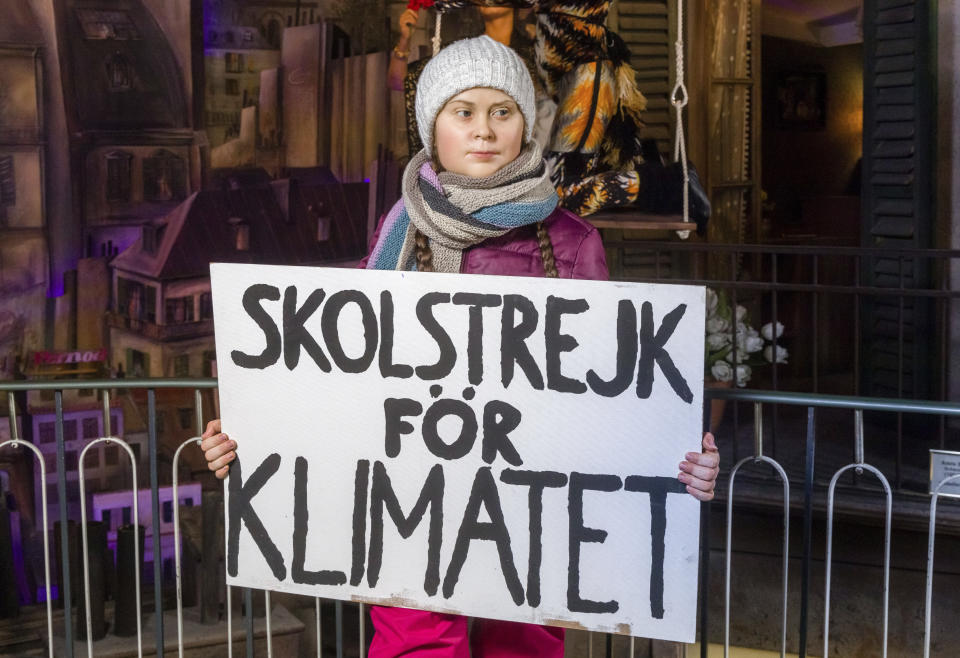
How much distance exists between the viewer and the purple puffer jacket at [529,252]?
2.09 metres

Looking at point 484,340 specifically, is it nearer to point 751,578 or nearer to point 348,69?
point 751,578

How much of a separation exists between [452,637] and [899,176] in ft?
13.2

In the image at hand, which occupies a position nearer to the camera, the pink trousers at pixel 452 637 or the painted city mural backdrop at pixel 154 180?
the pink trousers at pixel 452 637

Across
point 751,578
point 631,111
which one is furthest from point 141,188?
point 751,578

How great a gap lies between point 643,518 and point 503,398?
34 centimetres

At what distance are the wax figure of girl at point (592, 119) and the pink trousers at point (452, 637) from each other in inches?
90.3

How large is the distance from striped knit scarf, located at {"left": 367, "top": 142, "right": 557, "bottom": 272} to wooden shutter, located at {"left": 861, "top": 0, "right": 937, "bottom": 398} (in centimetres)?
341

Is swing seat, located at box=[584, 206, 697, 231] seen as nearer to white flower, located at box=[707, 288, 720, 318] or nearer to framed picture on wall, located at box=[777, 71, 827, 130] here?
white flower, located at box=[707, 288, 720, 318]

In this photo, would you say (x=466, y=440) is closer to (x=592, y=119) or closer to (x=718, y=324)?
(x=592, y=119)

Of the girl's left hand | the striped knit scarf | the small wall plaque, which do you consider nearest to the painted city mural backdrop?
the striped knit scarf

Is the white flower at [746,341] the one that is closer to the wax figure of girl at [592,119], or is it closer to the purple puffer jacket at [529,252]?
the wax figure of girl at [592,119]

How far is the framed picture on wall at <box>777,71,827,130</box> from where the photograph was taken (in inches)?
A: 311

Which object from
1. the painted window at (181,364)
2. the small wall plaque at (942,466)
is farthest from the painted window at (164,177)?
the small wall plaque at (942,466)

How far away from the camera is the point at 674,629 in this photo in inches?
74.2
